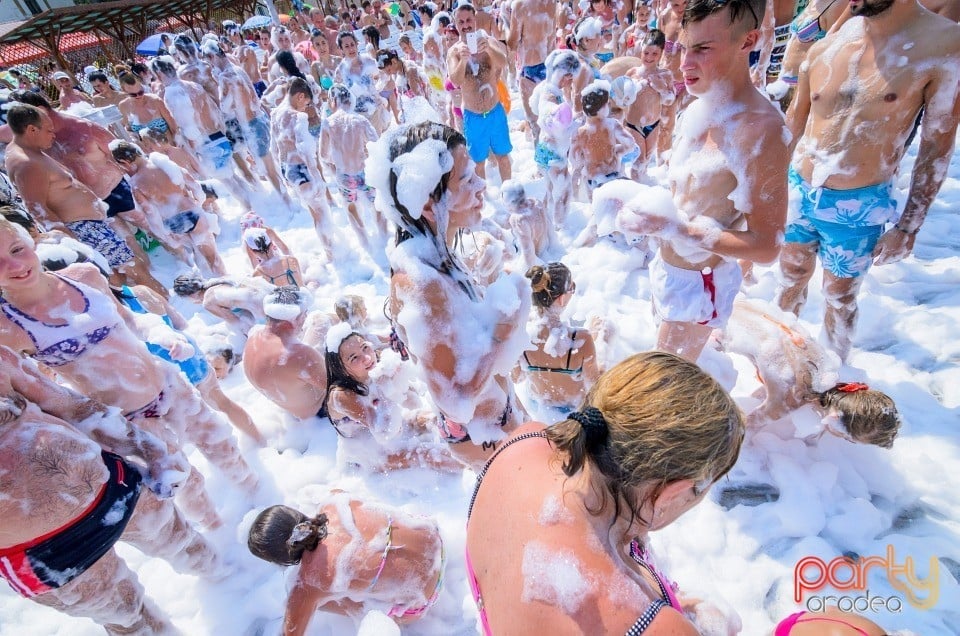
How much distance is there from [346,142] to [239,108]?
2927 millimetres

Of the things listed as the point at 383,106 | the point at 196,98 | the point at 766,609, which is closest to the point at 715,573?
the point at 766,609

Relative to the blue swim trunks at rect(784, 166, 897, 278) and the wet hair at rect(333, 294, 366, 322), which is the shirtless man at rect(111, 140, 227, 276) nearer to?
the wet hair at rect(333, 294, 366, 322)

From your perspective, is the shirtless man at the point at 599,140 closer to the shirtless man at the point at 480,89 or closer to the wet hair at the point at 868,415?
the shirtless man at the point at 480,89

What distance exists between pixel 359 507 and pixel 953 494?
114 inches

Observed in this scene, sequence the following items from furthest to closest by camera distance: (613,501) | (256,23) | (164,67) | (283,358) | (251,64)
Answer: (256,23), (251,64), (164,67), (283,358), (613,501)

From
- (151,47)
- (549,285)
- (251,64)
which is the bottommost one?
(549,285)

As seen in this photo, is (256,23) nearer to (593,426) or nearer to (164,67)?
(164,67)

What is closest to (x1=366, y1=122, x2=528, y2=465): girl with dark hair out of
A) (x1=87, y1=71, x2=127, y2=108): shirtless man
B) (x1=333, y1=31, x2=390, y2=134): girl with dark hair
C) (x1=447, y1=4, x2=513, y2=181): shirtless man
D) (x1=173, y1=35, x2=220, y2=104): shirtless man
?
(x1=447, y1=4, x2=513, y2=181): shirtless man

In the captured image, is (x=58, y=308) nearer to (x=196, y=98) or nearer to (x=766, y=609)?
(x=766, y=609)

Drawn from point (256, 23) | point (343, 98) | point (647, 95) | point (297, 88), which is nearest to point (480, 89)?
point (343, 98)

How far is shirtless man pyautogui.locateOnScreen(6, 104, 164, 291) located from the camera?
3906mm

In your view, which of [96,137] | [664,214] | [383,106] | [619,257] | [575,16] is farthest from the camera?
[575,16]

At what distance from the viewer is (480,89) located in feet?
16.7

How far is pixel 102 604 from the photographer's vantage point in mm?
1967
